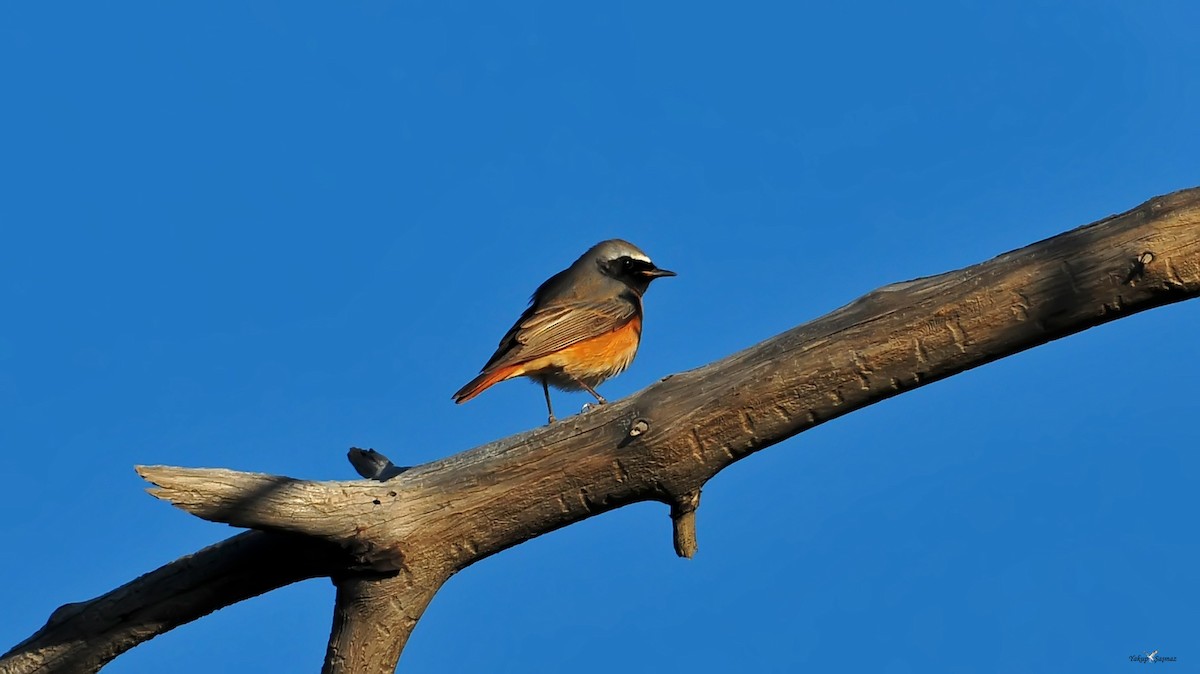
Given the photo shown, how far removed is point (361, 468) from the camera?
6141 millimetres

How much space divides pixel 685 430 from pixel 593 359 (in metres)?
3.40

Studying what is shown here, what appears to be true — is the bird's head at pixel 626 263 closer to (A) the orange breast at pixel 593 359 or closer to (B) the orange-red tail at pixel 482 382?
(A) the orange breast at pixel 593 359

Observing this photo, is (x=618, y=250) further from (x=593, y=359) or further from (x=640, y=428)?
(x=640, y=428)

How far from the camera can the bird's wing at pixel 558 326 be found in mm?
8195

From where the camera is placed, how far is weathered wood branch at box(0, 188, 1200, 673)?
16.1 feet

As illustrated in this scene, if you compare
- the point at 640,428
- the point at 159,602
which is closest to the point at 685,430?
the point at 640,428

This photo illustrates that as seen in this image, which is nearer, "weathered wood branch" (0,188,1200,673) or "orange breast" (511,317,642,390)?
"weathered wood branch" (0,188,1200,673)

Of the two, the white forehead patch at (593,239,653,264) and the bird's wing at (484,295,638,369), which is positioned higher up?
the white forehead patch at (593,239,653,264)

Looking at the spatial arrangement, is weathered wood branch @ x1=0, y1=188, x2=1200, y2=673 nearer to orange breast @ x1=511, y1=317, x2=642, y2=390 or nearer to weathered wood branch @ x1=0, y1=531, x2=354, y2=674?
weathered wood branch @ x1=0, y1=531, x2=354, y2=674

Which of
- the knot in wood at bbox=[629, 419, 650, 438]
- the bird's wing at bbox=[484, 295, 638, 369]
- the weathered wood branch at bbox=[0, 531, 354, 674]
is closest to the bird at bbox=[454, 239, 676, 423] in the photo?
the bird's wing at bbox=[484, 295, 638, 369]

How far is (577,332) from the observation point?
336 inches

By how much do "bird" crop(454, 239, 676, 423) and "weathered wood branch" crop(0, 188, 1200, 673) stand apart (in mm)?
2177

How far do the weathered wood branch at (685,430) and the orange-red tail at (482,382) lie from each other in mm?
2020

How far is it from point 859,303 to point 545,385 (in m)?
3.92
